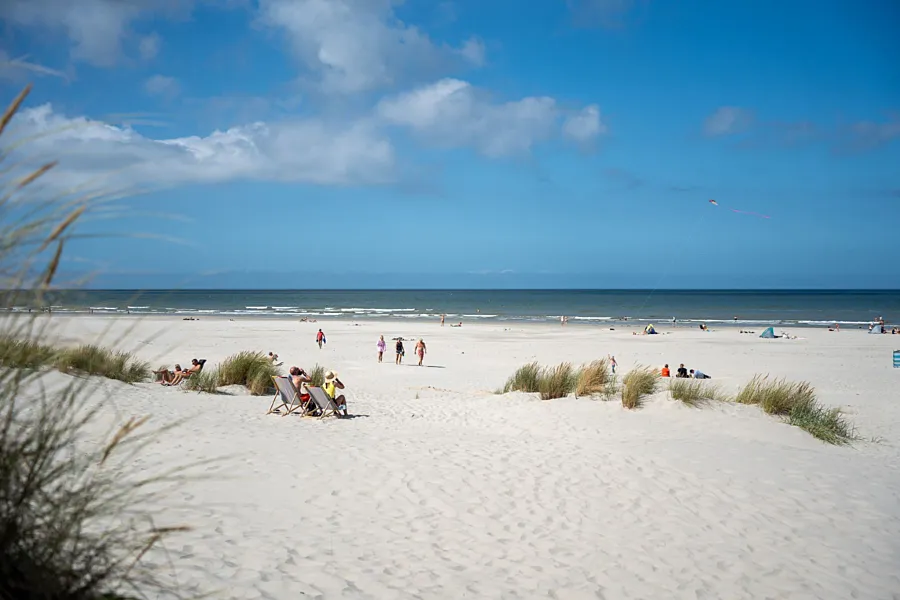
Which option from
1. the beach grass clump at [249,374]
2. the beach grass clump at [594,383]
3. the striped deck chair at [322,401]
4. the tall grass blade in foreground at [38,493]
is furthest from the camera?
the beach grass clump at [249,374]

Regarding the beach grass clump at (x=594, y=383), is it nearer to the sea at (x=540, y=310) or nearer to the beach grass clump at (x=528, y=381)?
the beach grass clump at (x=528, y=381)

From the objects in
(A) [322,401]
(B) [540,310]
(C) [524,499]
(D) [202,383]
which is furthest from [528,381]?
(B) [540,310]

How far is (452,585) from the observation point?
454 centimetres

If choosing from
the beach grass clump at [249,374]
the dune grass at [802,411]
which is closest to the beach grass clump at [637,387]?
the dune grass at [802,411]

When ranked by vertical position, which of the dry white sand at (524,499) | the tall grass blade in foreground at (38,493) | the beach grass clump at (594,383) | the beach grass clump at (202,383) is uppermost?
the tall grass blade in foreground at (38,493)

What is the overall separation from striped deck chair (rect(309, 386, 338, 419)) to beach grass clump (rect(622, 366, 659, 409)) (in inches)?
212

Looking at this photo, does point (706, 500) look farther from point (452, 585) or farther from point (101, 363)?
point (101, 363)

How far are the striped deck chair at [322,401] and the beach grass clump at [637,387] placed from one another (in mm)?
5375

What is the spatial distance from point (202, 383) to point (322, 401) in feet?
12.8

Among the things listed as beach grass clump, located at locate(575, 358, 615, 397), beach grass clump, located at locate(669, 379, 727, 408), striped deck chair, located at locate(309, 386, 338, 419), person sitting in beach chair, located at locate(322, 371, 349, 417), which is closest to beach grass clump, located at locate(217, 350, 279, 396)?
person sitting in beach chair, located at locate(322, 371, 349, 417)

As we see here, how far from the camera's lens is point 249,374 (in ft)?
44.9

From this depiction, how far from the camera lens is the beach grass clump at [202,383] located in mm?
12915

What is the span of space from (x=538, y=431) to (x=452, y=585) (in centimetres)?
569

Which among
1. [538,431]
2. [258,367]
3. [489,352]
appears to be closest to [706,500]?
[538,431]
